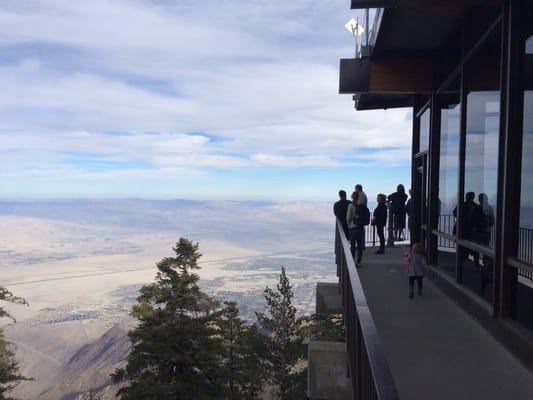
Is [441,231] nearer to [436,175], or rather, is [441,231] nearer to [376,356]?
[436,175]

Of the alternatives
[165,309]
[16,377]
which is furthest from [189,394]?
[16,377]

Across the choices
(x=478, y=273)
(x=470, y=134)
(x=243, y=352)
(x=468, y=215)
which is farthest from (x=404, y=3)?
(x=243, y=352)

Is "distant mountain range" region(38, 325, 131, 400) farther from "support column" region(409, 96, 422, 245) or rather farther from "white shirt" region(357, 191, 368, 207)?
"white shirt" region(357, 191, 368, 207)

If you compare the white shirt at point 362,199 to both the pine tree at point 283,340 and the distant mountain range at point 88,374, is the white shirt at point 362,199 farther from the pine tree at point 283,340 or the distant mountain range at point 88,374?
the distant mountain range at point 88,374

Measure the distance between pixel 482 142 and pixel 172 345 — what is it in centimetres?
1733

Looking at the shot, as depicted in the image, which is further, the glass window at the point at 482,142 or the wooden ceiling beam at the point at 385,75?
the wooden ceiling beam at the point at 385,75

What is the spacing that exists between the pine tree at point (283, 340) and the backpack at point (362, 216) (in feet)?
75.2

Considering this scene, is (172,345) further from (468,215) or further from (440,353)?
(440,353)

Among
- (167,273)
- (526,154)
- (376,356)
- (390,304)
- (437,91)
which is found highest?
(437,91)

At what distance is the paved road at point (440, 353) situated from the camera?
4184mm

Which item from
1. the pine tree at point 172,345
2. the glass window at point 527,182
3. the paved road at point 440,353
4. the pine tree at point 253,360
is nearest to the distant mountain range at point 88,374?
the pine tree at point 253,360

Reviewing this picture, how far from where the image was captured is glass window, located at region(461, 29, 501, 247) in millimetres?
6008

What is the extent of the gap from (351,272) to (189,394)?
58.2ft

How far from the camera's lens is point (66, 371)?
641 ft
